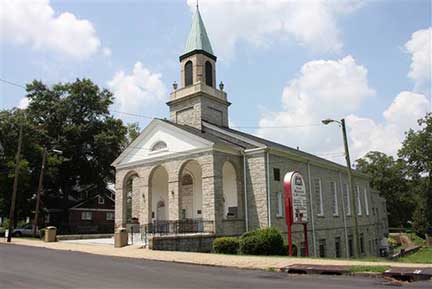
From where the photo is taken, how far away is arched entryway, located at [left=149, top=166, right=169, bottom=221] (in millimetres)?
31047

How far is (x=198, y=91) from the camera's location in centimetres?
3222

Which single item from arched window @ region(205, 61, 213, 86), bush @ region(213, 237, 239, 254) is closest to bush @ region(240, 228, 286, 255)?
bush @ region(213, 237, 239, 254)

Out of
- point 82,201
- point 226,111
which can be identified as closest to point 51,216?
point 82,201

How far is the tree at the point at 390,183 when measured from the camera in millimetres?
69750

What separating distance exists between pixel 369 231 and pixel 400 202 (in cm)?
3427

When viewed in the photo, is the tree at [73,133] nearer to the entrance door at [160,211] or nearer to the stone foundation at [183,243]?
the entrance door at [160,211]

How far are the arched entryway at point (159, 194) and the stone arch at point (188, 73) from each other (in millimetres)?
7824

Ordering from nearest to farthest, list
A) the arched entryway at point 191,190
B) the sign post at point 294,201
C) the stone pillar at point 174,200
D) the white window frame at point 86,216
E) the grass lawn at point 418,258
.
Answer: the sign post at point 294,201, the stone pillar at point 174,200, the grass lawn at point 418,258, the arched entryway at point 191,190, the white window frame at point 86,216

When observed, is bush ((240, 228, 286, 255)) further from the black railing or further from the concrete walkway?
the black railing

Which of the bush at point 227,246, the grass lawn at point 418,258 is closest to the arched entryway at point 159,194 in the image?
the bush at point 227,246

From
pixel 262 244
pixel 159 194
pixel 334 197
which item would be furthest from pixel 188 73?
pixel 262 244

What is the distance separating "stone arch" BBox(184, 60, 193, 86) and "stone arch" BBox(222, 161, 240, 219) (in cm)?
908

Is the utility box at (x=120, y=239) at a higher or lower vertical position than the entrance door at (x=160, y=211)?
lower

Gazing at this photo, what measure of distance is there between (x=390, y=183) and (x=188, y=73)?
50.5 m
